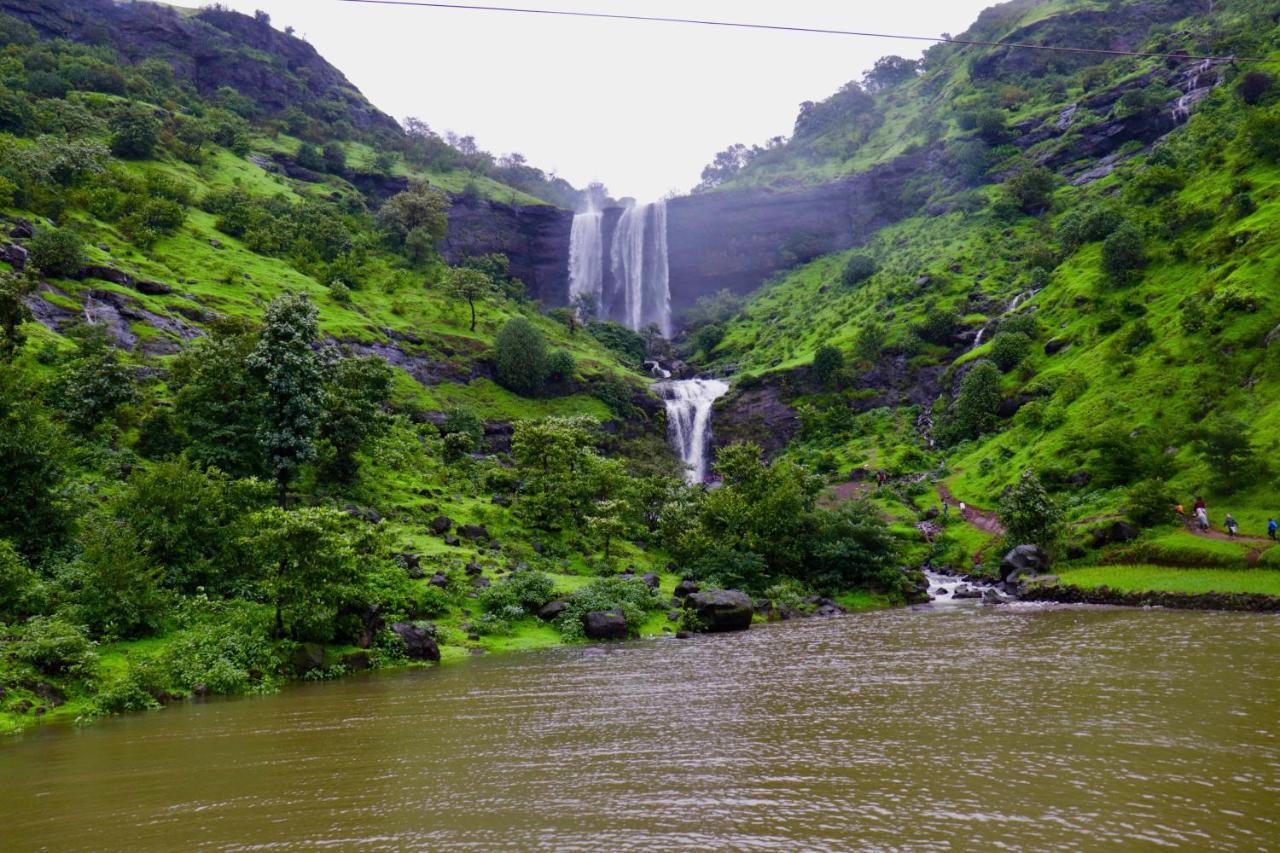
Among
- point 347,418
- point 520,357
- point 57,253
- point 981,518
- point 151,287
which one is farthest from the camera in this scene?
point 520,357

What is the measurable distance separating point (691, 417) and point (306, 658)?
205 ft

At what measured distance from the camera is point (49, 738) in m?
14.7

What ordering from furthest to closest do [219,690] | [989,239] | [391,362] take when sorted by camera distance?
1. [989,239]
2. [391,362]
3. [219,690]

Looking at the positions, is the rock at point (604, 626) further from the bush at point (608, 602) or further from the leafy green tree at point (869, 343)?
the leafy green tree at point (869, 343)

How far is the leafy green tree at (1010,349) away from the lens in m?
65.0

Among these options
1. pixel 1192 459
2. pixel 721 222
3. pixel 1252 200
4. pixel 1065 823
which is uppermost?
pixel 721 222

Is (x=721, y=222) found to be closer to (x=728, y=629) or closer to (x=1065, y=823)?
(x=728, y=629)

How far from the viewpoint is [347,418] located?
39.0m

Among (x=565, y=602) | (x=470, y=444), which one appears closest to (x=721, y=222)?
(x=470, y=444)

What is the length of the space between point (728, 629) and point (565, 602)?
7.95 metres

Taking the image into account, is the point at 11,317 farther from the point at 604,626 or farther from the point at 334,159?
the point at 334,159

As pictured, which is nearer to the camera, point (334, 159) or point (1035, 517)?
point (1035, 517)

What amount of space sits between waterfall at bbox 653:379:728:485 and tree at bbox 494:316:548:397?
17.2 meters

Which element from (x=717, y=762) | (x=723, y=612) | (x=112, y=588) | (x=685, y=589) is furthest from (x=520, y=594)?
(x=717, y=762)
